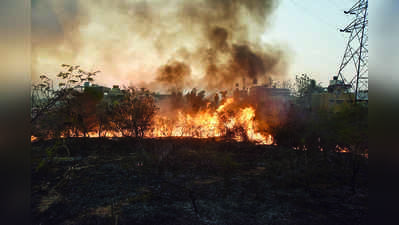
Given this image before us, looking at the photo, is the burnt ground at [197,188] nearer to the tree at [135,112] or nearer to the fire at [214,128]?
the tree at [135,112]

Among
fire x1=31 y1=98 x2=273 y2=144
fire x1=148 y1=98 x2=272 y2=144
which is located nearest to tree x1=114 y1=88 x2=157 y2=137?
fire x1=31 y1=98 x2=273 y2=144

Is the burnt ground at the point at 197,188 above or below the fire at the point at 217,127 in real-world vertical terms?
below

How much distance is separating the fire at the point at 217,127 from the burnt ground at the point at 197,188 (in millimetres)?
2269

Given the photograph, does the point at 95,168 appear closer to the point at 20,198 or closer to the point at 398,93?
the point at 20,198

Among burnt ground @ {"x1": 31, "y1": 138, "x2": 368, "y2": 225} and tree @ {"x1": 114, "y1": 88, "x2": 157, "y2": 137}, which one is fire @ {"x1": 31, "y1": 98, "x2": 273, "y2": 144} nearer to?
tree @ {"x1": 114, "y1": 88, "x2": 157, "y2": 137}

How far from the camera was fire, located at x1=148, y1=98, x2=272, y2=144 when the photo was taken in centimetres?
1164

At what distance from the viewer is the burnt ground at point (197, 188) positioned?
13.9 feet

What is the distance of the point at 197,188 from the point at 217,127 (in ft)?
21.3

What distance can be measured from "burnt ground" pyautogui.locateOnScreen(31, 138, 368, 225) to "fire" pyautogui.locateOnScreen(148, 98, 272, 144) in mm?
2269

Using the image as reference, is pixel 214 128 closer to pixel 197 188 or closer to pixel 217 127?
pixel 217 127

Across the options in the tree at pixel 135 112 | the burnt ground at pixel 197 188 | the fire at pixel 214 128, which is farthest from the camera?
the fire at pixel 214 128

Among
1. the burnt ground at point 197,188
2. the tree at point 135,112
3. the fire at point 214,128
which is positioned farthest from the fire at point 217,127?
the burnt ground at point 197,188

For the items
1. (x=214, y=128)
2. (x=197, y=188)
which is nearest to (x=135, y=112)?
(x=214, y=128)

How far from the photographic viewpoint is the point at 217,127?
12047 mm
